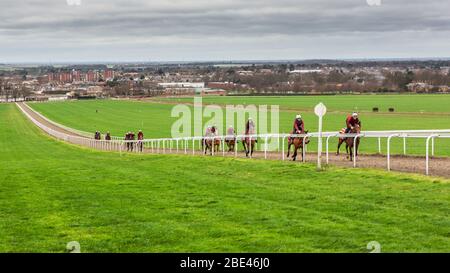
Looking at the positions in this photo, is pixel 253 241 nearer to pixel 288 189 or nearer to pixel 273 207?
pixel 273 207

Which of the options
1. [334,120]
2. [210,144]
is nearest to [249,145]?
[210,144]

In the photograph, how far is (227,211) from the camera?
1179 centimetres

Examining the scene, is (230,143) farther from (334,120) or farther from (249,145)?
(334,120)

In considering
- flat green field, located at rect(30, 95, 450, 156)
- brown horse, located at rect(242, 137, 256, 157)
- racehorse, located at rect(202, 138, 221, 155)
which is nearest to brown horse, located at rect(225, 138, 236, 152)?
racehorse, located at rect(202, 138, 221, 155)

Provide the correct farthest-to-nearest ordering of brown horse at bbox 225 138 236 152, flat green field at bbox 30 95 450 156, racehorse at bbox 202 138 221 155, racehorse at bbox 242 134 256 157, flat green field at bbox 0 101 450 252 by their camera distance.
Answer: flat green field at bbox 30 95 450 156, racehorse at bbox 202 138 221 155, brown horse at bbox 225 138 236 152, racehorse at bbox 242 134 256 157, flat green field at bbox 0 101 450 252

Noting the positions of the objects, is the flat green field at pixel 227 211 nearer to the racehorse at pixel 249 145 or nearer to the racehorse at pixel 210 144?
the racehorse at pixel 249 145

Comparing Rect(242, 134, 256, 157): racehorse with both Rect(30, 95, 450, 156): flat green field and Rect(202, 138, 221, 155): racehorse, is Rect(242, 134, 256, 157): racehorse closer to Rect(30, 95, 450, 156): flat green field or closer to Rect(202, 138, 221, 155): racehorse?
Rect(202, 138, 221, 155): racehorse

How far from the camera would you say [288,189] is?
14.3m

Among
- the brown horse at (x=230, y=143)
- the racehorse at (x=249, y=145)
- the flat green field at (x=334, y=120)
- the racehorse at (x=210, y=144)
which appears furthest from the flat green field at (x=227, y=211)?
the flat green field at (x=334, y=120)

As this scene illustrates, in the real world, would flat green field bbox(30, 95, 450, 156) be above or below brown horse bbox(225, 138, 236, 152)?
below

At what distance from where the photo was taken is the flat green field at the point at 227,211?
30.8ft

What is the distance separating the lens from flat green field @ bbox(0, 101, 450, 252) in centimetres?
939
